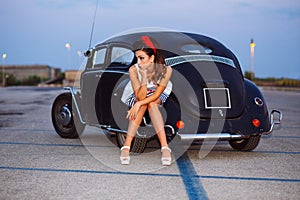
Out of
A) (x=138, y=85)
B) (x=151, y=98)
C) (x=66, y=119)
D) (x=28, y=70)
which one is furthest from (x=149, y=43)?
(x=28, y=70)

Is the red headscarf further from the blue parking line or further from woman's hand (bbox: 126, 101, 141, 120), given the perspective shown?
the blue parking line

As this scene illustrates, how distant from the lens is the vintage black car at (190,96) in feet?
19.3

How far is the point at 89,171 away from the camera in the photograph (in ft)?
17.0

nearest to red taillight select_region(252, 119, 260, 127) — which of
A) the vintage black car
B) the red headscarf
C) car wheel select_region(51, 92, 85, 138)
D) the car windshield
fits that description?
the vintage black car

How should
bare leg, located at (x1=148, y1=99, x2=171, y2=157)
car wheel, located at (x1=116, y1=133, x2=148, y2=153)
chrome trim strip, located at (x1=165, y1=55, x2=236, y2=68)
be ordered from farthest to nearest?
chrome trim strip, located at (x1=165, y1=55, x2=236, y2=68), car wheel, located at (x1=116, y1=133, x2=148, y2=153), bare leg, located at (x1=148, y1=99, x2=171, y2=157)

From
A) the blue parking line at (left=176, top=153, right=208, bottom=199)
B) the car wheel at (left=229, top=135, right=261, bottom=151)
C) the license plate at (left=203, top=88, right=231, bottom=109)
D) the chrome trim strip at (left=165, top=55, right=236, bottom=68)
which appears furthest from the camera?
the car wheel at (left=229, top=135, right=261, bottom=151)

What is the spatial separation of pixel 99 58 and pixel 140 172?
9.85ft

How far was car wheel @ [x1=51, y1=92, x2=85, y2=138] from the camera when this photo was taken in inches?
311

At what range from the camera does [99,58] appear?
7711 millimetres

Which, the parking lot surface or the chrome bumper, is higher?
the chrome bumper

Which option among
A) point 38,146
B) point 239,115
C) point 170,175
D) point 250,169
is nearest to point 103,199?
point 170,175

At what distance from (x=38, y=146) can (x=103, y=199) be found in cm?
322

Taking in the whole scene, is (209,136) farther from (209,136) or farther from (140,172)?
(140,172)

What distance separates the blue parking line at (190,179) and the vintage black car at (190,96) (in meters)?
0.31
